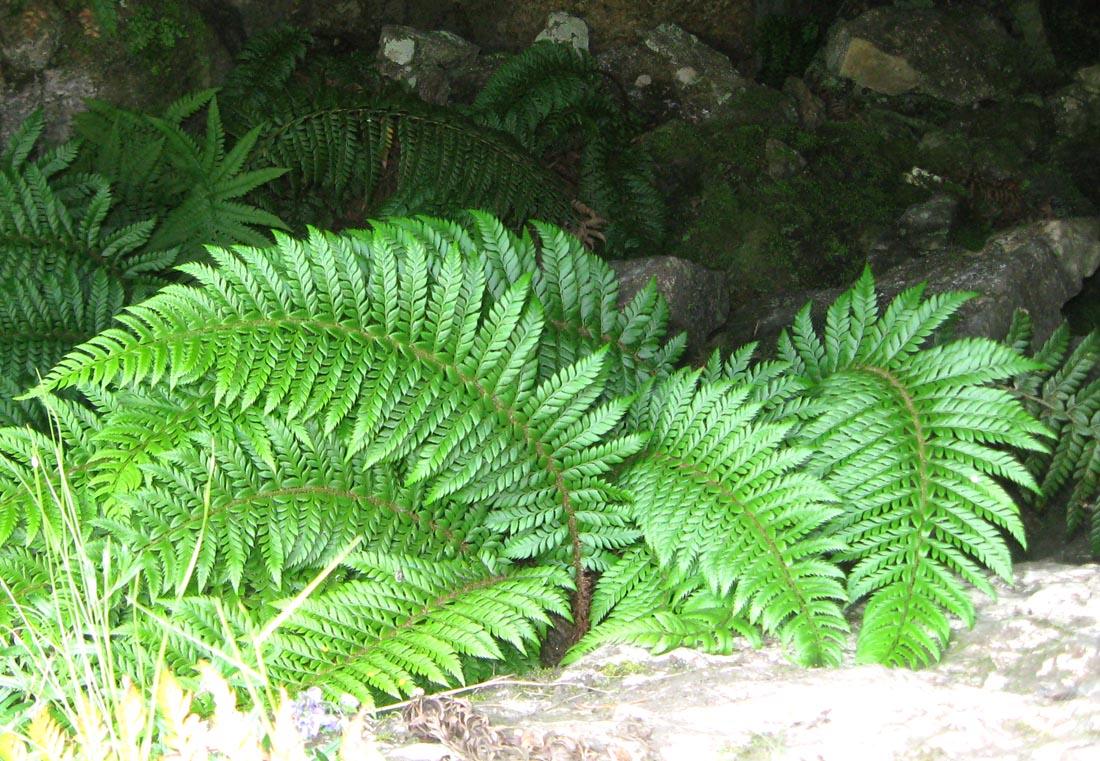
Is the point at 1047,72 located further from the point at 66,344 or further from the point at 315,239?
the point at 66,344

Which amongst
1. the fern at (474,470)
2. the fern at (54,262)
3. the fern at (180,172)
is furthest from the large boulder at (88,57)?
the fern at (474,470)

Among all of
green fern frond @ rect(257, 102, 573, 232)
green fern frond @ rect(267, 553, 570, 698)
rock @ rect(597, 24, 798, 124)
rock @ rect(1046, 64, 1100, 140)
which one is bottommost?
green fern frond @ rect(267, 553, 570, 698)

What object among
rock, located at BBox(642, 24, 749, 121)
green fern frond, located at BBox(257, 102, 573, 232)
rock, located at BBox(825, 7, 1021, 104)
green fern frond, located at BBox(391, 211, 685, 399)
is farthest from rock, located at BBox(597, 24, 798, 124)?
green fern frond, located at BBox(391, 211, 685, 399)

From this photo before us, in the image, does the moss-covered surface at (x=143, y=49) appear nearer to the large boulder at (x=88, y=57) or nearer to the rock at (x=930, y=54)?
the large boulder at (x=88, y=57)

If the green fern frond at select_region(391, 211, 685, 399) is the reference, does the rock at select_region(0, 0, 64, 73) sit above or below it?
above

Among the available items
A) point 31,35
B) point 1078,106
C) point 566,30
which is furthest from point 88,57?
point 1078,106

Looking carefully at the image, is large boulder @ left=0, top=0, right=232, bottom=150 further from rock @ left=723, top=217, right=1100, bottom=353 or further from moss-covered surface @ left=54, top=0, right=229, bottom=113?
rock @ left=723, top=217, right=1100, bottom=353

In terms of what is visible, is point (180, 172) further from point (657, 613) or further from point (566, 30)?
point (657, 613)

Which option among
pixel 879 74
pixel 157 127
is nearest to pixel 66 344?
pixel 157 127
